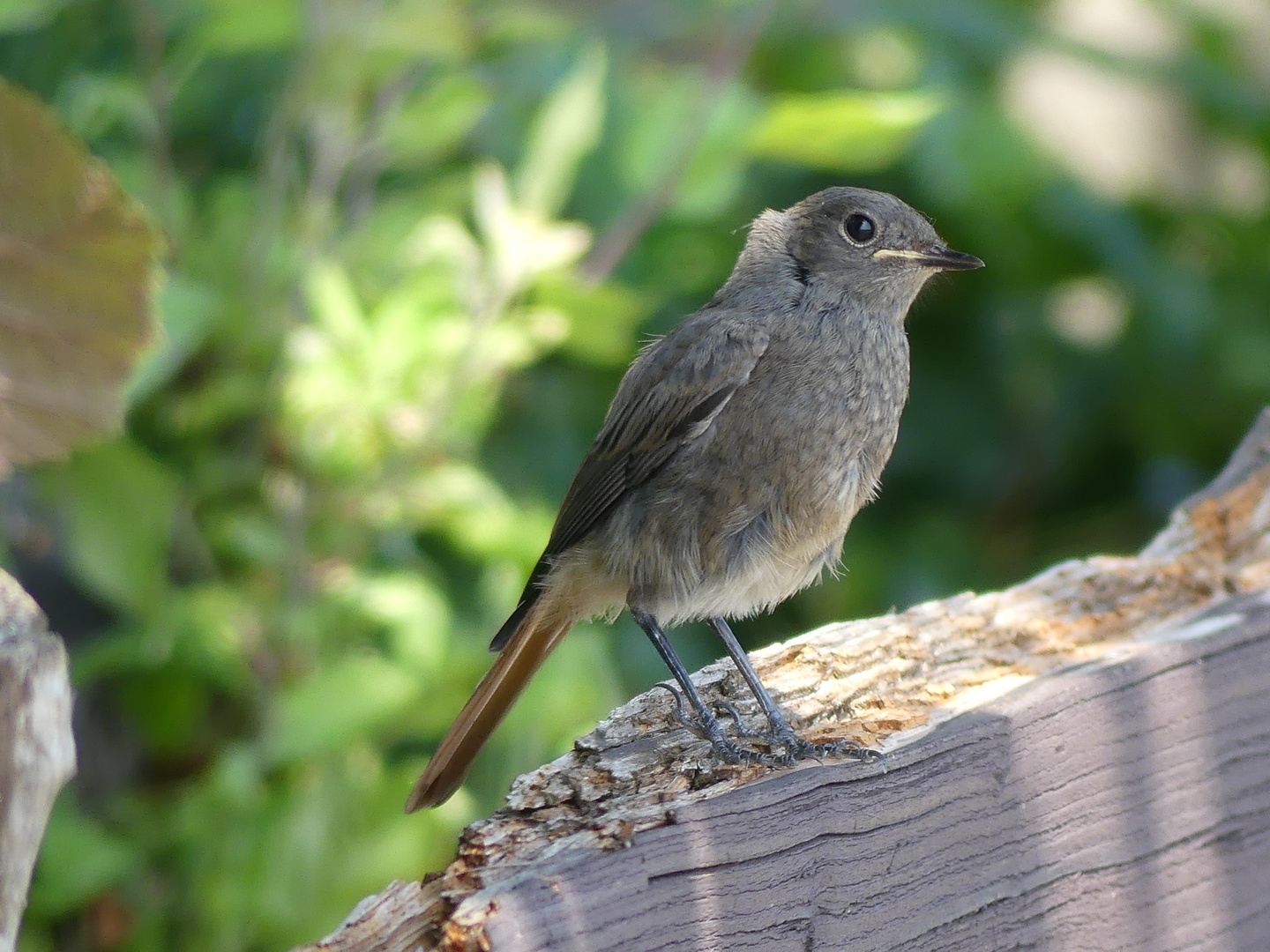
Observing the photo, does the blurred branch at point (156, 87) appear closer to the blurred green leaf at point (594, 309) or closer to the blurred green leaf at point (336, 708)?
the blurred green leaf at point (594, 309)

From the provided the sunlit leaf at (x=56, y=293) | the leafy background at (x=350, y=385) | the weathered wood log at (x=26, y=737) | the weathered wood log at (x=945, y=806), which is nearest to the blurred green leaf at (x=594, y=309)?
the leafy background at (x=350, y=385)

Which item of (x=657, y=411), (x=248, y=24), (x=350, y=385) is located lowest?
(x=657, y=411)

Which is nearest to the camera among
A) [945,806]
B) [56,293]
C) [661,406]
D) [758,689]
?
[56,293]

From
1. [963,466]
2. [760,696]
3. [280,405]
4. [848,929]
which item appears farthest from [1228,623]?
[963,466]

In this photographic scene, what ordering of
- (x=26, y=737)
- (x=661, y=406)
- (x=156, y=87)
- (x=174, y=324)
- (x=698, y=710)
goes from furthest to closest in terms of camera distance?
(x=156, y=87), (x=174, y=324), (x=661, y=406), (x=698, y=710), (x=26, y=737)

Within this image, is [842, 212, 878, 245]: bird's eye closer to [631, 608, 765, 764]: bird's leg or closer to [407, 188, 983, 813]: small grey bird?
[407, 188, 983, 813]: small grey bird

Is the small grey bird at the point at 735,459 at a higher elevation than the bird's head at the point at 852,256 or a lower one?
lower

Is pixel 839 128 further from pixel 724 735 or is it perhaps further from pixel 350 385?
pixel 724 735

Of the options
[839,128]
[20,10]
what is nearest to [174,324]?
[20,10]
